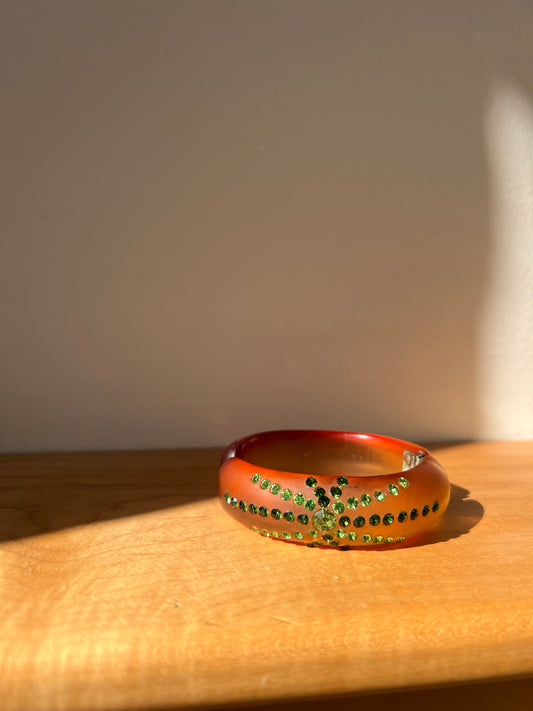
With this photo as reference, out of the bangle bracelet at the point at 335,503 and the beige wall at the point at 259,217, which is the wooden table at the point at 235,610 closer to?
the bangle bracelet at the point at 335,503

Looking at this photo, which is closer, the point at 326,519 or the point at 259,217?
the point at 326,519

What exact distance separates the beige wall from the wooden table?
0.64ft

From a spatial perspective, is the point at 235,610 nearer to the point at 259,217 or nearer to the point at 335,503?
the point at 335,503

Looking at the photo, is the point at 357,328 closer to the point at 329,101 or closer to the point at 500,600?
the point at 329,101

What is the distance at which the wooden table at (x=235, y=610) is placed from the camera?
275 millimetres

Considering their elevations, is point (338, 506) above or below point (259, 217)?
below

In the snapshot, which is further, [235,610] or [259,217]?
[259,217]

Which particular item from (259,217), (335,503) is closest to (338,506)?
(335,503)

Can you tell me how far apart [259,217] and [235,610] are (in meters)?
0.43

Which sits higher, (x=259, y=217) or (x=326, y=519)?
(x=259, y=217)

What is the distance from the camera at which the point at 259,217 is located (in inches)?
25.1

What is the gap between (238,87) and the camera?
0.62m

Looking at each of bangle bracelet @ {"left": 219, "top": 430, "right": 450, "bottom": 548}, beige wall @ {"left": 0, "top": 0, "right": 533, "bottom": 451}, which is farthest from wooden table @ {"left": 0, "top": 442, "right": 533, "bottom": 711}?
beige wall @ {"left": 0, "top": 0, "right": 533, "bottom": 451}

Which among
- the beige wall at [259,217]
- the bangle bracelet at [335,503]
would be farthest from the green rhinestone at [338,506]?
the beige wall at [259,217]
